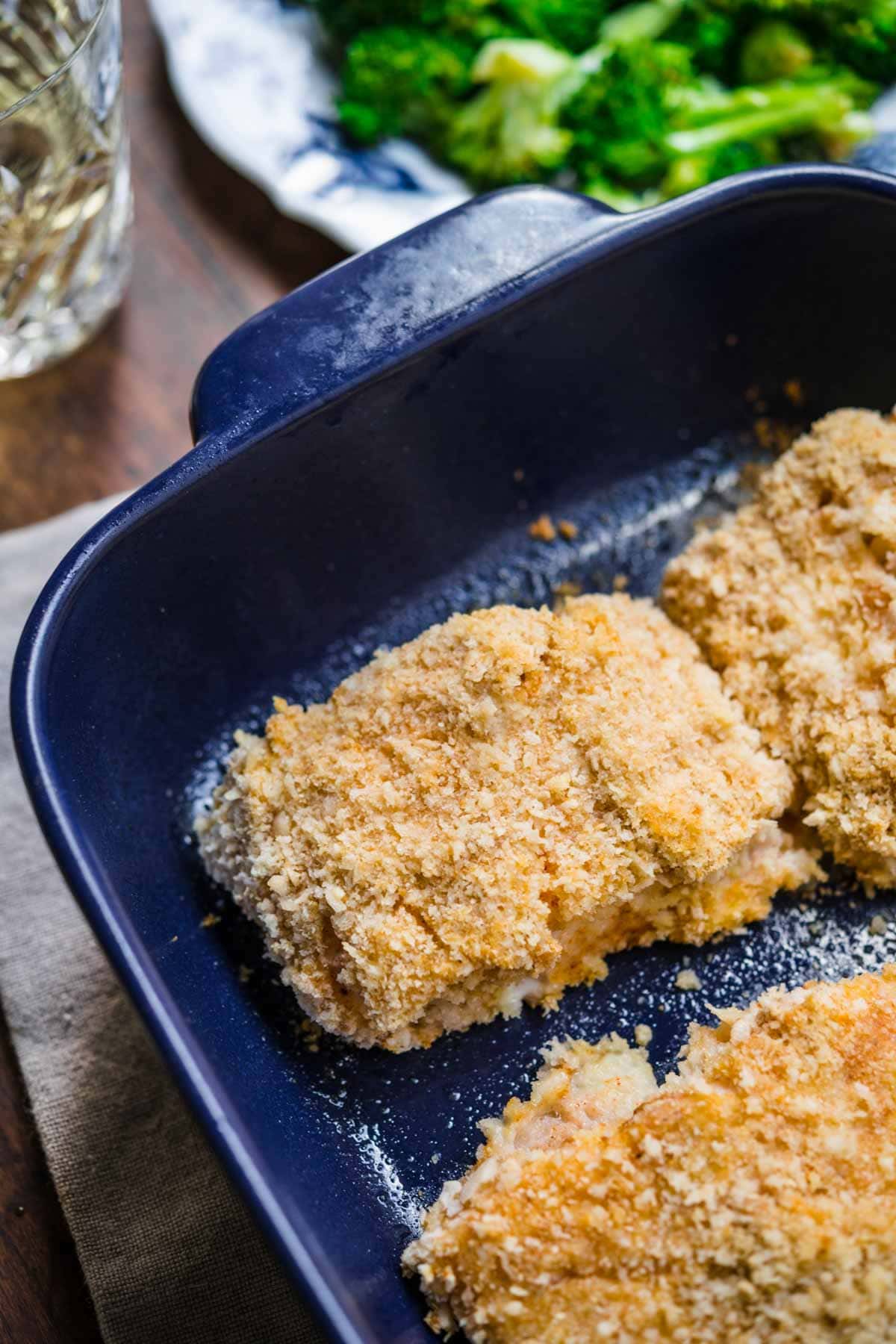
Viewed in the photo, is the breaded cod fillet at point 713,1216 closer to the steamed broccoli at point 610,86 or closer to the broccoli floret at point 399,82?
the steamed broccoli at point 610,86

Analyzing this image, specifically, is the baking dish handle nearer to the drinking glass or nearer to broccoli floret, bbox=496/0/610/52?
the drinking glass

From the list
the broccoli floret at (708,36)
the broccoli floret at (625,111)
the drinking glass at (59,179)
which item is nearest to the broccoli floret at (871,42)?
the broccoli floret at (708,36)

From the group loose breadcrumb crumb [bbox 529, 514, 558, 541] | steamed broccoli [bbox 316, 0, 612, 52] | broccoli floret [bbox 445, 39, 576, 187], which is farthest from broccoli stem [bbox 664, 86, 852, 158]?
loose breadcrumb crumb [bbox 529, 514, 558, 541]

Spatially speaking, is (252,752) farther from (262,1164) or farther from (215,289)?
(215,289)

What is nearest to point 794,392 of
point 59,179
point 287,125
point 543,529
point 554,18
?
point 543,529

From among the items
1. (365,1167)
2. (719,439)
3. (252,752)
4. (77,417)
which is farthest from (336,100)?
(365,1167)

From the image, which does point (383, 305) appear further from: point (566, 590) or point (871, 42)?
point (871, 42)
